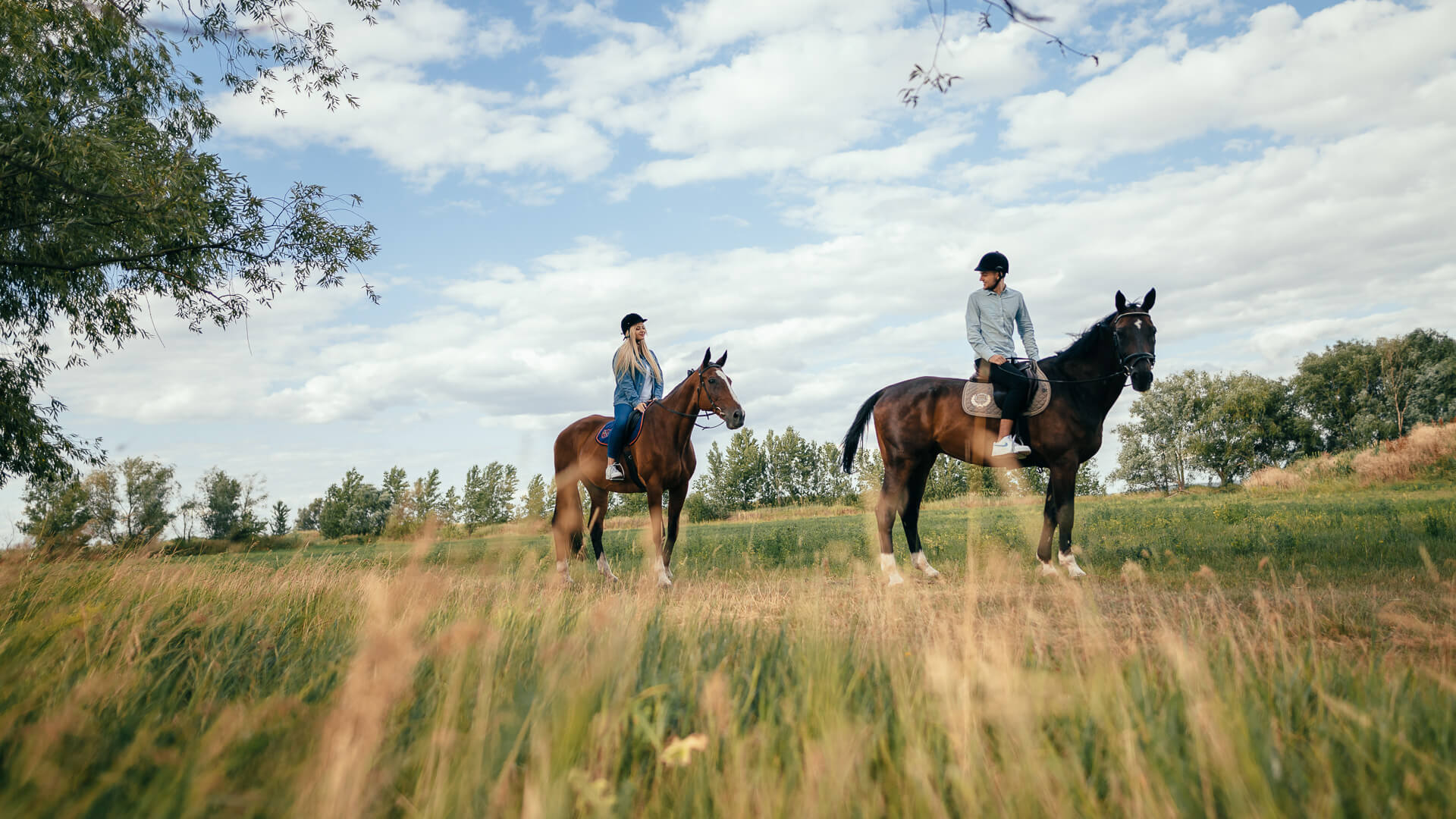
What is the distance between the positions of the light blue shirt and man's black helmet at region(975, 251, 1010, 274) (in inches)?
10.6

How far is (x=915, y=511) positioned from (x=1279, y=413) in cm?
8761

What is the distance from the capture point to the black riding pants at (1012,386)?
8.68 meters

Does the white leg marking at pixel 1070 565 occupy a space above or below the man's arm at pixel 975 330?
below

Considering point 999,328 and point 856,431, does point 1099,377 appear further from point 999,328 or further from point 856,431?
point 856,431

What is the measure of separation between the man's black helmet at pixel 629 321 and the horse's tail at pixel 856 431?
11.5ft

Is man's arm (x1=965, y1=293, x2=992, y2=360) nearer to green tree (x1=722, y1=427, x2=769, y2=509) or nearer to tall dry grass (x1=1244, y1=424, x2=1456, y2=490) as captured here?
tall dry grass (x1=1244, y1=424, x2=1456, y2=490)

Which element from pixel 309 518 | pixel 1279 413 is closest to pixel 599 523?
pixel 309 518

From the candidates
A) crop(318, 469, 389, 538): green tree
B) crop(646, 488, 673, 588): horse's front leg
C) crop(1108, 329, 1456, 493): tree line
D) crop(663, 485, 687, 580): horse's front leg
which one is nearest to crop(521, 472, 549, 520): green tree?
crop(646, 488, 673, 588): horse's front leg

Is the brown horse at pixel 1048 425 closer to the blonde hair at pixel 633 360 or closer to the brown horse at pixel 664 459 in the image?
the brown horse at pixel 664 459

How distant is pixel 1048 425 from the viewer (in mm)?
8719

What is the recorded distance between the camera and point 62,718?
195 cm

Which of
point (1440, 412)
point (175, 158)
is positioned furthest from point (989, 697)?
point (1440, 412)

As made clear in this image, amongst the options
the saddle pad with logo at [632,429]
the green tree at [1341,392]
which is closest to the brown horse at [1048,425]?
the saddle pad with logo at [632,429]

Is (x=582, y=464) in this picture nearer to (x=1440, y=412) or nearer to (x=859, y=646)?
(x=859, y=646)
